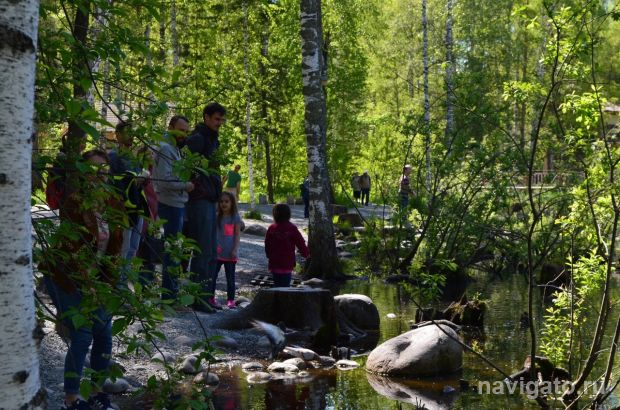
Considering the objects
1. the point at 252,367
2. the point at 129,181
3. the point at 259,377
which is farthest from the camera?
the point at 252,367

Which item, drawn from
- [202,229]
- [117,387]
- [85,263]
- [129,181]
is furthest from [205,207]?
[85,263]

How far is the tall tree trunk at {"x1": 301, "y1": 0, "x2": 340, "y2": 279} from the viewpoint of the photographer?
15312 millimetres

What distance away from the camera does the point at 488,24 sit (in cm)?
4612

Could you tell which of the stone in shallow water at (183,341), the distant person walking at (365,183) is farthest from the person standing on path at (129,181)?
the distant person walking at (365,183)

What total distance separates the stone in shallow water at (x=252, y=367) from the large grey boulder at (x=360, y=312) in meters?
2.90

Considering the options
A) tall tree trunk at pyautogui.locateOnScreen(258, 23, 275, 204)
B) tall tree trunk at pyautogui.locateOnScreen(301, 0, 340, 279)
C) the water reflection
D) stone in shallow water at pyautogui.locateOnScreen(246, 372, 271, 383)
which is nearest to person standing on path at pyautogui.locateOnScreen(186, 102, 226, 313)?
stone in shallow water at pyautogui.locateOnScreen(246, 372, 271, 383)

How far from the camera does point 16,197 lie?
8.15ft

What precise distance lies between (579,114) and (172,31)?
22.1 meters

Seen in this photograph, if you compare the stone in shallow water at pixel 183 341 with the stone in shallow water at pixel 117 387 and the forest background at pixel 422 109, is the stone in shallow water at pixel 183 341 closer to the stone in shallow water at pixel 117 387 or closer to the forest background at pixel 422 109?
the stone in shallow water at pixel 117 387

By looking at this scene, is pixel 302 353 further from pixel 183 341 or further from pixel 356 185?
pixel 356 185

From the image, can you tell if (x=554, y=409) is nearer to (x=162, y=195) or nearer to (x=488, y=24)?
(x=162, y=195)

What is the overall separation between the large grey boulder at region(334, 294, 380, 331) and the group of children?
0.79 m

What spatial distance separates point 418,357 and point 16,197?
265 inches

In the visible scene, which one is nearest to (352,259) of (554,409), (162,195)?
(162,195)
